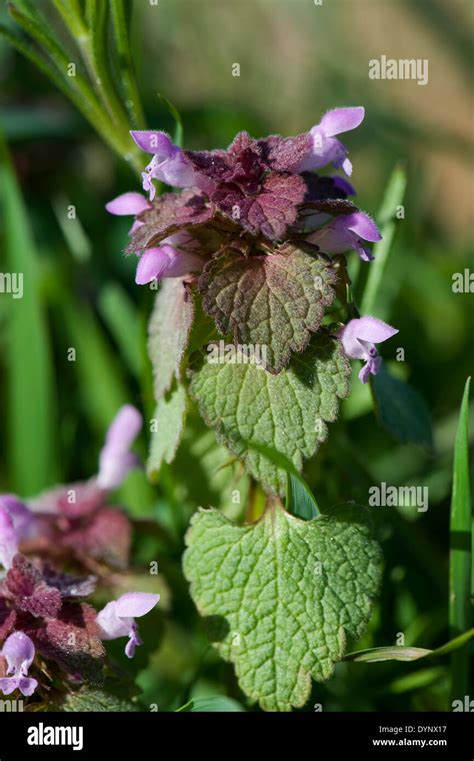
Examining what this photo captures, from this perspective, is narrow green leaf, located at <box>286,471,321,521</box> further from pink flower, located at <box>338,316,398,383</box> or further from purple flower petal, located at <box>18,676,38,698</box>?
purple flower petal, located at <box>18,676,38,698</box>

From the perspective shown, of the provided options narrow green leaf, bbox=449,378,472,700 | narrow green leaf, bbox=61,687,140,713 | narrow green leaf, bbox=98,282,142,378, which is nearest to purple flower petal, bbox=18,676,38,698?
narrow green leaf, bbox=61,687,140,713

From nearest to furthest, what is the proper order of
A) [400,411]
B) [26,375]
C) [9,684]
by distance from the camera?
[9,684]
[400,411]
[26,375]

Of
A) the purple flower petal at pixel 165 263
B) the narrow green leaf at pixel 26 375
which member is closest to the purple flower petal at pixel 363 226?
the purple flower petal at pixel 165 263

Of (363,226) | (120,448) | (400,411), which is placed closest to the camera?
(363,226)

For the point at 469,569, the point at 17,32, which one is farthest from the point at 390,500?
the point at 17,32

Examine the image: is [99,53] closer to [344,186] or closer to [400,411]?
[344,186]

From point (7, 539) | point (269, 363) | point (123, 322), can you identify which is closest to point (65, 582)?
point (7, 539)

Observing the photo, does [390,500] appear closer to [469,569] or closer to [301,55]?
[469,569]
